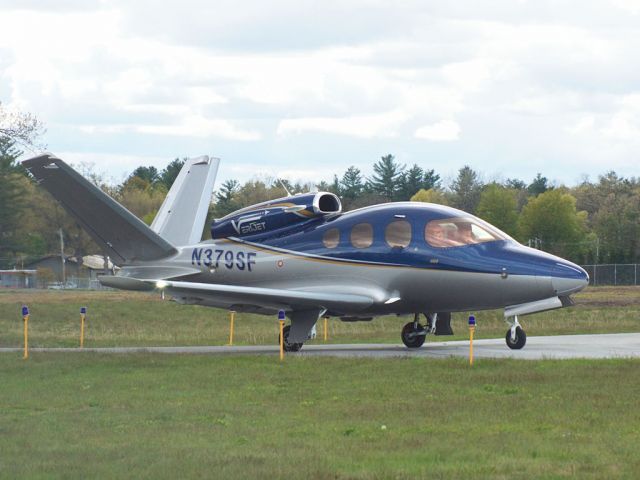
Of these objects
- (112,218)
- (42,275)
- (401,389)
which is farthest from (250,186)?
(401,389)

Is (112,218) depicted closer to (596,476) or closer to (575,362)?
(575,362)

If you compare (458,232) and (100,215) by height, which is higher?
(100,215)

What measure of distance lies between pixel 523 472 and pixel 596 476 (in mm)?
732

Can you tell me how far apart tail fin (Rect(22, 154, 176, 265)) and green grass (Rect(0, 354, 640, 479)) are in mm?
5617

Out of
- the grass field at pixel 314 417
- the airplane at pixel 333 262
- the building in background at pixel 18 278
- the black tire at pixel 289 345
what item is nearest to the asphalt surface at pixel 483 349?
the black tire at pixel 289 345

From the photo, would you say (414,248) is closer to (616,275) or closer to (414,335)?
(414,335)

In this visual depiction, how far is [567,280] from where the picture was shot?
2536 centimetres

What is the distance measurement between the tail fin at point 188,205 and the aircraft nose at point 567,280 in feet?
38.5

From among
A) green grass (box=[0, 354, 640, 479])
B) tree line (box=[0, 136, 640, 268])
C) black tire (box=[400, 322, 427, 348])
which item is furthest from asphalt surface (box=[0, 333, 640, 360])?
tree line (box=[0, 136, 640, 268])

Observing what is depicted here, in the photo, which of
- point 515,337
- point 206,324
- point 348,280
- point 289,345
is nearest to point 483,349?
point 515,337

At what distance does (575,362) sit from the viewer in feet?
72.9

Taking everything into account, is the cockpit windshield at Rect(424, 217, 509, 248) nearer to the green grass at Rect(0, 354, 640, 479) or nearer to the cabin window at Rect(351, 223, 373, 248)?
the cabin window at Rect(351, 223, 373, 248)

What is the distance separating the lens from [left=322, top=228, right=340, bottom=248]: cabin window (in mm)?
27750

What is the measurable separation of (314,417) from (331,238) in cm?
1201
